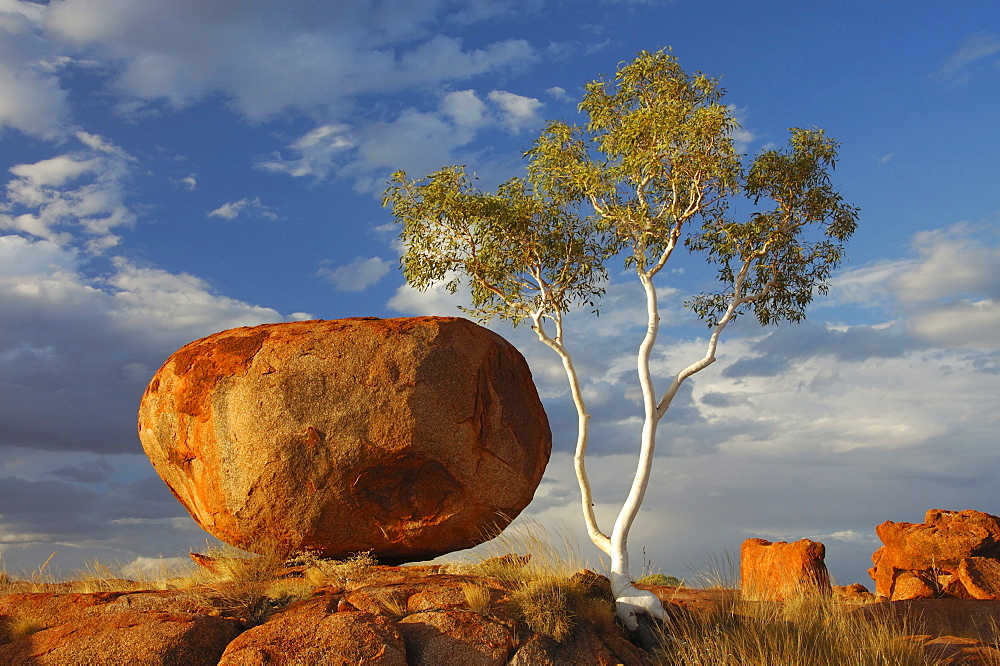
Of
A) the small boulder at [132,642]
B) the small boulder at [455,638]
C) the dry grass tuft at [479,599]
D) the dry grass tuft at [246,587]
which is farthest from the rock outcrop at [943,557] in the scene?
the small boulder at [132,642]

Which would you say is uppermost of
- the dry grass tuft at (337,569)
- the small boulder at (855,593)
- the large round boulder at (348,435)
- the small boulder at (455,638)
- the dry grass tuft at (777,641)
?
the large round boulder at (348,435)

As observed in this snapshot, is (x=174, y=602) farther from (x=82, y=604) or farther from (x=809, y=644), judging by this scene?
(x=809, y=644)

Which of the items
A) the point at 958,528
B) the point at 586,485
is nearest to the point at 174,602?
the point at 586,485

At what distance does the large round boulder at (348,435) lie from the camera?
10.5 metres

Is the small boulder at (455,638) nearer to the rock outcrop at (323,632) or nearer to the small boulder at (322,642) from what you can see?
the rock outcrop at (323,632)

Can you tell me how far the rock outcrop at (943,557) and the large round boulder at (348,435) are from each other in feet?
42.6

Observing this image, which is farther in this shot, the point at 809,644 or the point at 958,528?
the point at 958,528

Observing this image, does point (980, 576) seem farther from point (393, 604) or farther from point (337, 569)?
point (393, 604)

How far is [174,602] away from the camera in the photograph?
28.7 ft

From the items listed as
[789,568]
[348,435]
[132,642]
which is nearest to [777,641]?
[348,435]

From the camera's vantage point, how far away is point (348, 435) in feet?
34.1

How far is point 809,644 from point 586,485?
6170 millimetres

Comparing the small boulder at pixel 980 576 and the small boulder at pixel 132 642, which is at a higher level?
the small boulder at pixel 132 642

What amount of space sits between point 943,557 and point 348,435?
15961 mm
